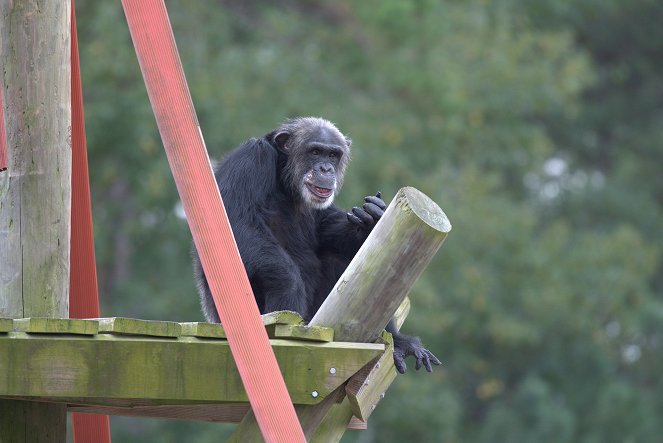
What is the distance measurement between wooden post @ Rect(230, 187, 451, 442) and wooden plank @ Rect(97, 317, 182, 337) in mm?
444

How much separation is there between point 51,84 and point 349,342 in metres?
1.53

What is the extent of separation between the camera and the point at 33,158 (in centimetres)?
499

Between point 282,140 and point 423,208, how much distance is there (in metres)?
2.82

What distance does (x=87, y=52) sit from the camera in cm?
1670

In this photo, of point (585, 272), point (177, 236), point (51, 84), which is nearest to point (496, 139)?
point (585, 272)

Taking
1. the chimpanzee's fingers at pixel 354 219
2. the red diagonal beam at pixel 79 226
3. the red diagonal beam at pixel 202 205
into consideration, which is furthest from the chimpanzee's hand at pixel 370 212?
the red diagonal beam at pixel 202 205

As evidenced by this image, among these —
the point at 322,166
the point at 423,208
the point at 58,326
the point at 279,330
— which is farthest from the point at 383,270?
the point at 322,166

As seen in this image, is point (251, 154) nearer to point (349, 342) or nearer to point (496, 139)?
point (349, 342)

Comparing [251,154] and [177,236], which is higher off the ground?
[177,236]

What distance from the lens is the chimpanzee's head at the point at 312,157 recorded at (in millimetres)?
7035

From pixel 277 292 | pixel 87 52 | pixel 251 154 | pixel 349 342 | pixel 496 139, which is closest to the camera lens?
pixel 349 342

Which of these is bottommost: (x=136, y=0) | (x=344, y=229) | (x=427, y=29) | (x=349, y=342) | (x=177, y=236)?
(x=349, y=342)

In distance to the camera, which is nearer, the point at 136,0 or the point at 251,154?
the point at 136,0

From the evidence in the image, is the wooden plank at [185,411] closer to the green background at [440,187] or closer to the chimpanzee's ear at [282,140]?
the chimpanzee's ear at [282,140]
